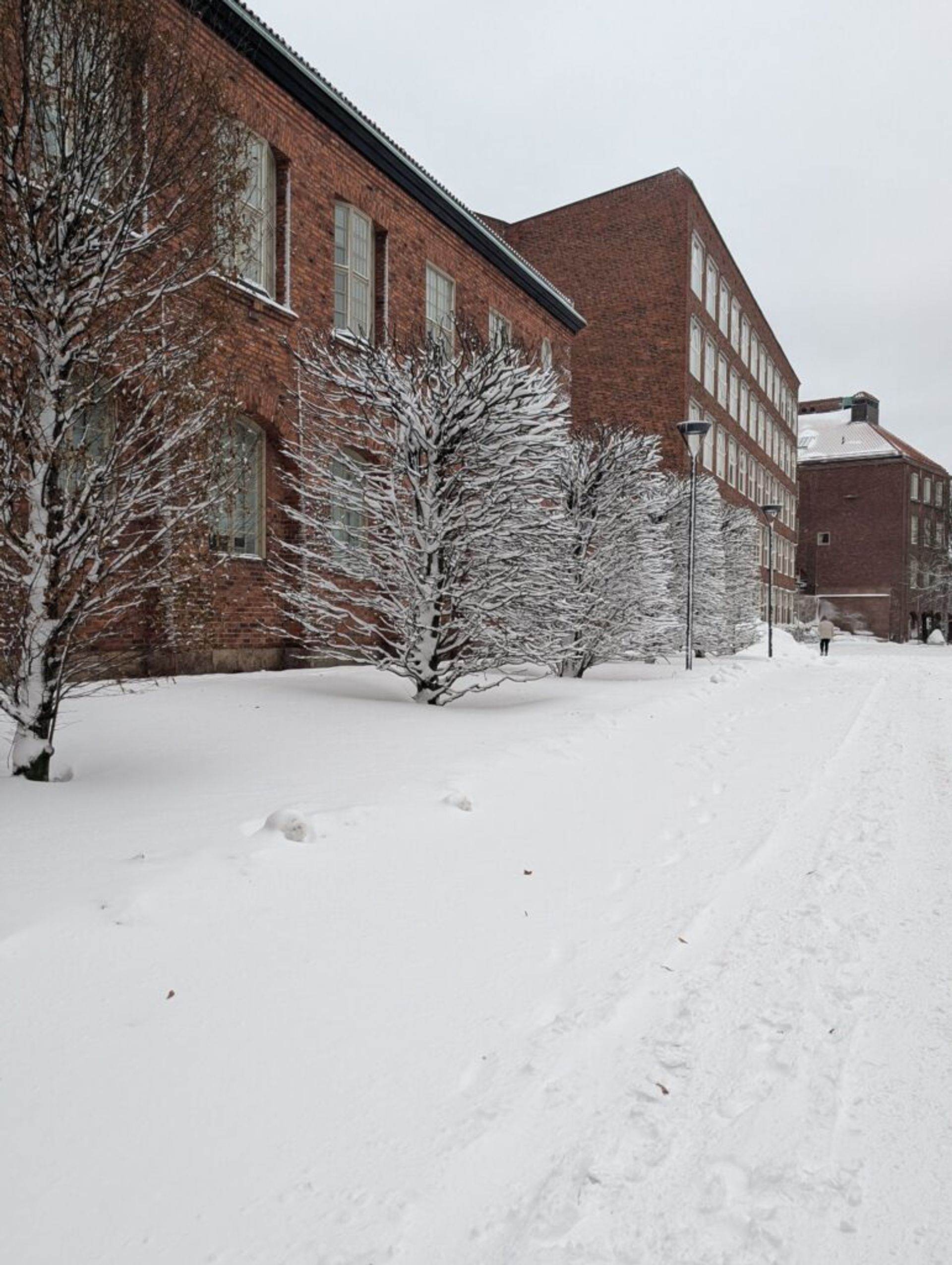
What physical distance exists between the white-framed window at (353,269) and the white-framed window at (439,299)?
169 cm

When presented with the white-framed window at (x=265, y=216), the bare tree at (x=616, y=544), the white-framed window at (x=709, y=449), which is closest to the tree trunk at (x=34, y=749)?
the white-framed window at (x=265, y=216)

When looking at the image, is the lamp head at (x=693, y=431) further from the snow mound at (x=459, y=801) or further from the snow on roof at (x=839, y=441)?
the snow on roof at (x=839, y=441)

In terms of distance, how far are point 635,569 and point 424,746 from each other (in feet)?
25.9

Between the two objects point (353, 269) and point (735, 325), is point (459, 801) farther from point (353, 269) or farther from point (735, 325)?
point (735, 325)

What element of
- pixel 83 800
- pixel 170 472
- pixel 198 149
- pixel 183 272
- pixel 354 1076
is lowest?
pixel 354 1076

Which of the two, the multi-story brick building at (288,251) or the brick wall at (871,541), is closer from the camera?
the multi-story brick building at (288,251)

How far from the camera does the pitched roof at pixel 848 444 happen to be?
197ft

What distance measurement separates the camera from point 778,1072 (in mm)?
2361

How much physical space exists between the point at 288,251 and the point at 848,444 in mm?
59096

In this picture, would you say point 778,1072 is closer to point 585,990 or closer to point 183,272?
point 585,990

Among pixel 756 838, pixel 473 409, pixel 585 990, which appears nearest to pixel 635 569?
pixel 473 409

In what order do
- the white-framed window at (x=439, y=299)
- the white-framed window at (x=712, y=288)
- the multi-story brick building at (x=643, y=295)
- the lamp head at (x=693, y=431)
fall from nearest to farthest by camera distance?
1. the lamp head at (x=693, y=431)
2. the white-framed window at (x=439, y=299)
3. the multi-story brick building at (x=643, y=295)
4. the white-framed window at (x=712, y=288)

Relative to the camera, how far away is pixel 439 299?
1708 centimetres

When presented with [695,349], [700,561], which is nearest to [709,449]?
[695,349]
